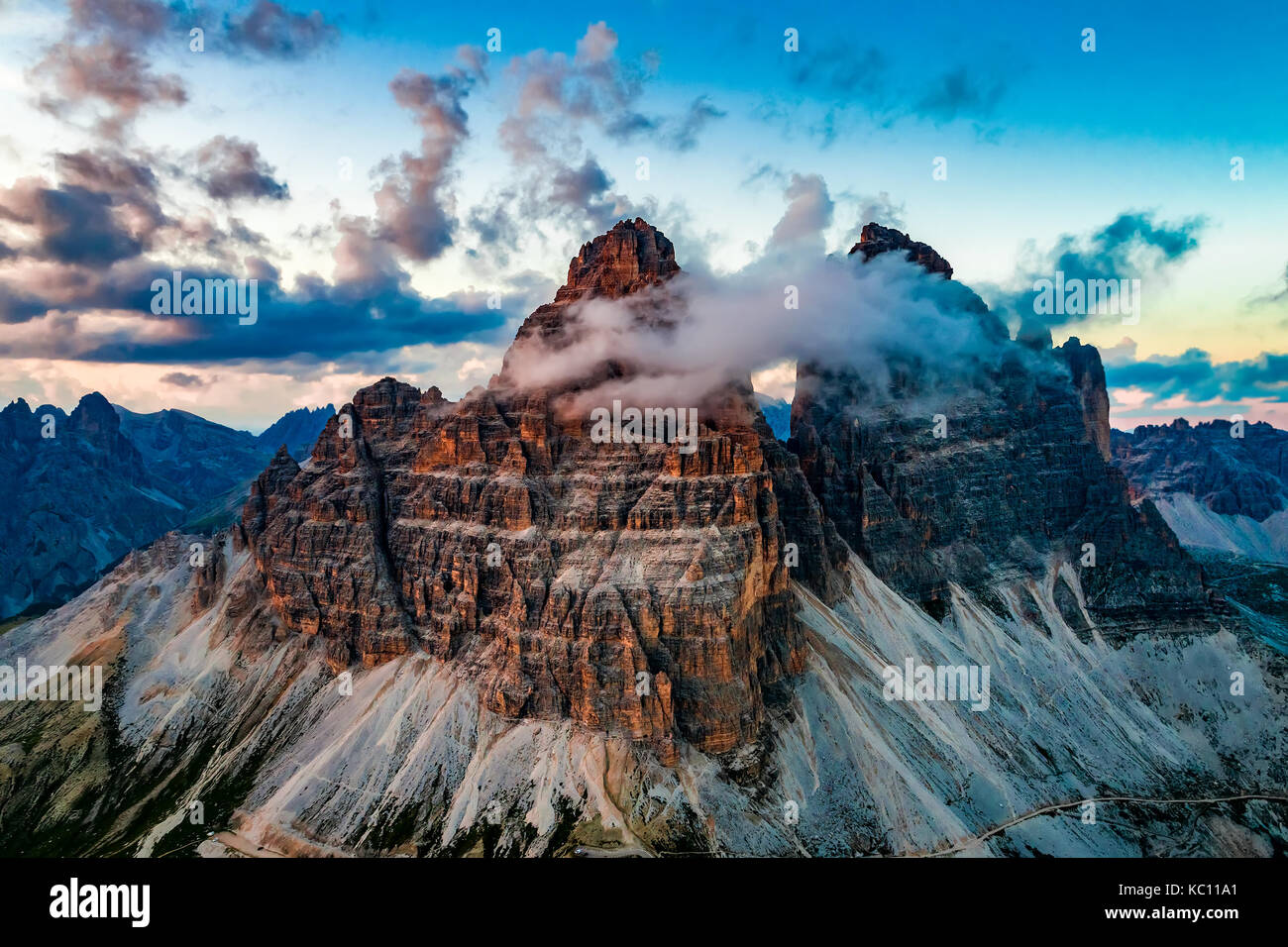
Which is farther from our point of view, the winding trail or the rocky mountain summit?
the rocky mountain summit

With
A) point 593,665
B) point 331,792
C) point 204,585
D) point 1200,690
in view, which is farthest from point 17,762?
point 1200,690

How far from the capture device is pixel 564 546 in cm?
13525

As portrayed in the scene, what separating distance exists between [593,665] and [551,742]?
1487cm

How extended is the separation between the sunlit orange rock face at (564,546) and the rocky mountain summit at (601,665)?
2.03ft
